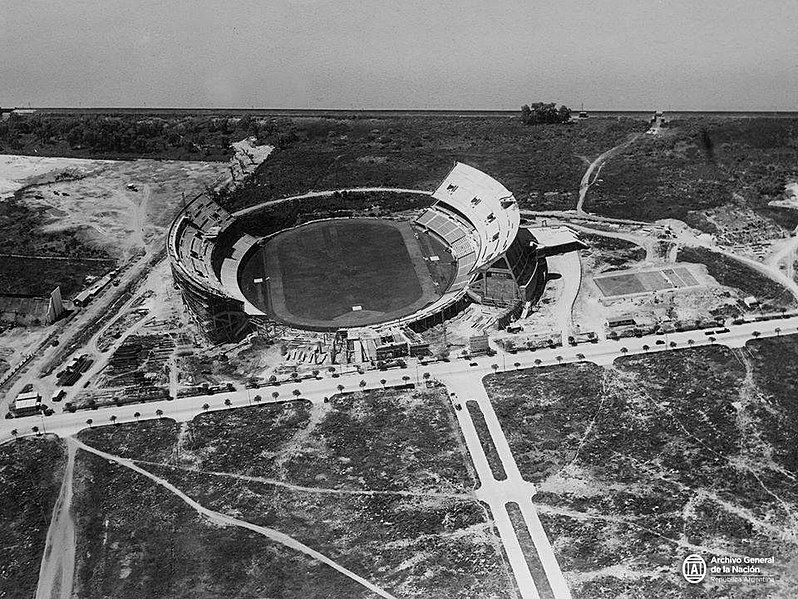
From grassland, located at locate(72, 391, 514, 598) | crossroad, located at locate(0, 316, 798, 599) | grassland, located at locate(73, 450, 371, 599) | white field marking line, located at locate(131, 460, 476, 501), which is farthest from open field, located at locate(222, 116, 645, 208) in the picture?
grassland, located at locate(73, 450, 371, 599)

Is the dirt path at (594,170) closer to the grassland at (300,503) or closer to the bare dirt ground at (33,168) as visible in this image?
the grassland at (300,503)

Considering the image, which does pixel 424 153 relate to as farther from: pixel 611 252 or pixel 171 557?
pixel 171 557

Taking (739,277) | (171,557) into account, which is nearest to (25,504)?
(171,557)

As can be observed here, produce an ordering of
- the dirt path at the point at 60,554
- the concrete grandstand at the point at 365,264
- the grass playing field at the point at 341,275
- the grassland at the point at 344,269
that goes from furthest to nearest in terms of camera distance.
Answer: the grassland at the point at 344,269 < the grass playing field at the point at 341,275 < the concrete grandstand at the point at 365,264 < the dirt path at the point at 60,554

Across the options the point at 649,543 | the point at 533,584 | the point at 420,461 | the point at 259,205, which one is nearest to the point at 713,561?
the point at 649,543

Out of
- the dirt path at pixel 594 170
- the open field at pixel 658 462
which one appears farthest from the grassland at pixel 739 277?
the dirt path at pixel 594 170

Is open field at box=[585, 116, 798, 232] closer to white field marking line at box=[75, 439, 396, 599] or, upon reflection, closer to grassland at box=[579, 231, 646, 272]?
grassland at box=[579, 231, 646, 272]

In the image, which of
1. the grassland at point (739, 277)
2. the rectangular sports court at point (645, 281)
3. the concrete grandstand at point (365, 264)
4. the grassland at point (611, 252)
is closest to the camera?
the grassland at point (739, 277)
